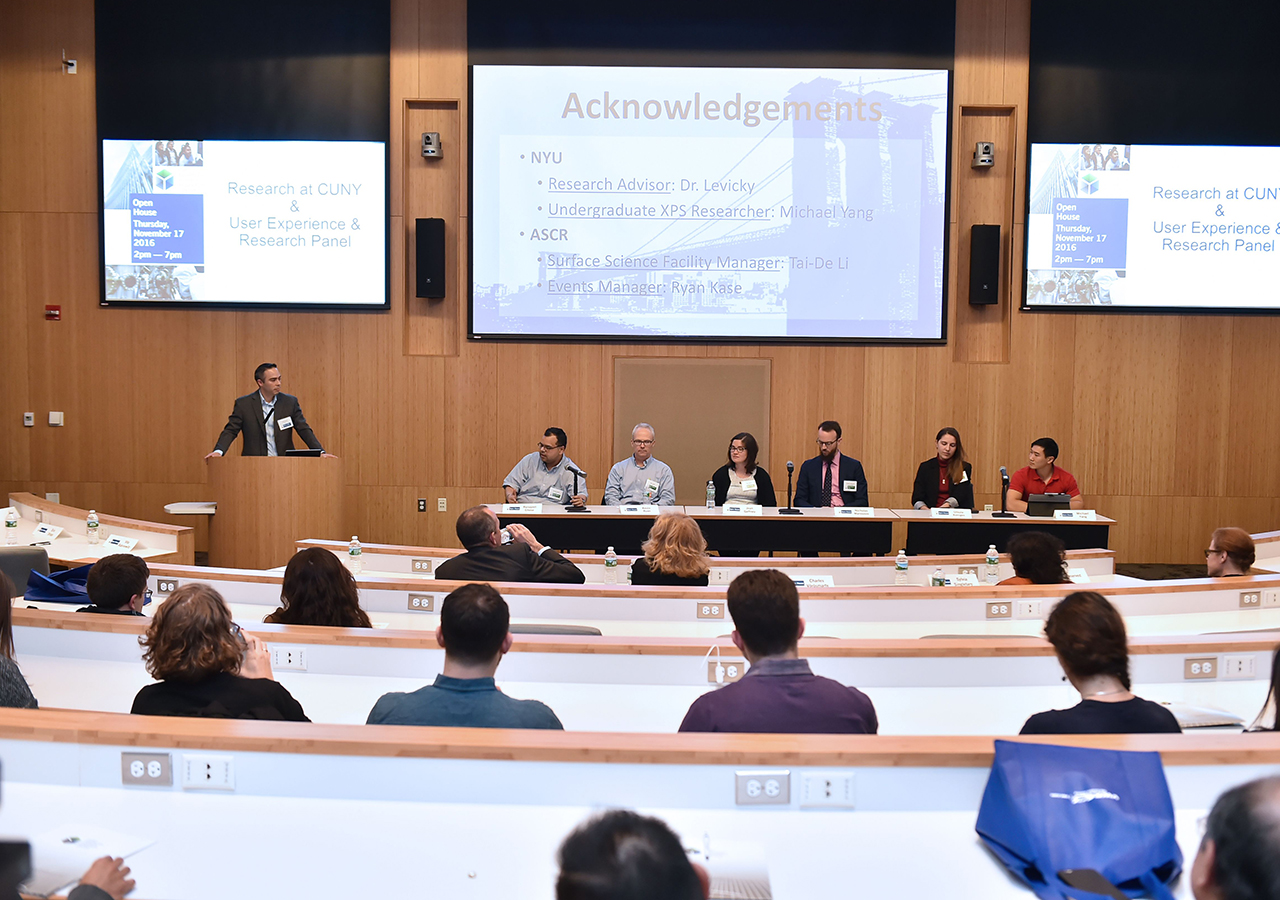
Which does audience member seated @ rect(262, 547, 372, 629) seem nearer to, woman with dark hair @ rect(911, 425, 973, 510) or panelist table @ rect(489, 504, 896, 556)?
panelist table @ rect(489, 504, 896, 556)

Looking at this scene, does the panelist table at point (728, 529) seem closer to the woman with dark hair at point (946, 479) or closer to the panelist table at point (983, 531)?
the panelist table at point (983, 531)

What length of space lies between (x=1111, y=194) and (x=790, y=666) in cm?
729

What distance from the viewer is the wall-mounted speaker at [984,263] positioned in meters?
7.94

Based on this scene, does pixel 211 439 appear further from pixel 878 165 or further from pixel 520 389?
pixel 878 165

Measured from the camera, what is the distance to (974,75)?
26.2ft

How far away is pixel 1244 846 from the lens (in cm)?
99

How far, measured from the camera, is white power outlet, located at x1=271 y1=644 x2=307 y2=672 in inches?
114

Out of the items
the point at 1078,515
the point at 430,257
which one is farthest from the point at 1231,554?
the point at 430,257

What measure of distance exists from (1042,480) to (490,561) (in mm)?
4494

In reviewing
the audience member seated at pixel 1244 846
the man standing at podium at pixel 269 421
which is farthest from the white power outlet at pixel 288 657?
the man standing at podium at pixel 269 421

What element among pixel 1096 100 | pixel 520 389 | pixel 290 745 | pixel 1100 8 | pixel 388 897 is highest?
pixel 1100 8

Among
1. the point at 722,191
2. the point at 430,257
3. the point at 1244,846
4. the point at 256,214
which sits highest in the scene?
the point at 722,191

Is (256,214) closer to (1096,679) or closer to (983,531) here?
(983,531)

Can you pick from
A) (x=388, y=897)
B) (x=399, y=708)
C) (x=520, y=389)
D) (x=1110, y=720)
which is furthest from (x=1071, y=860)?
(x=520, y=389)
